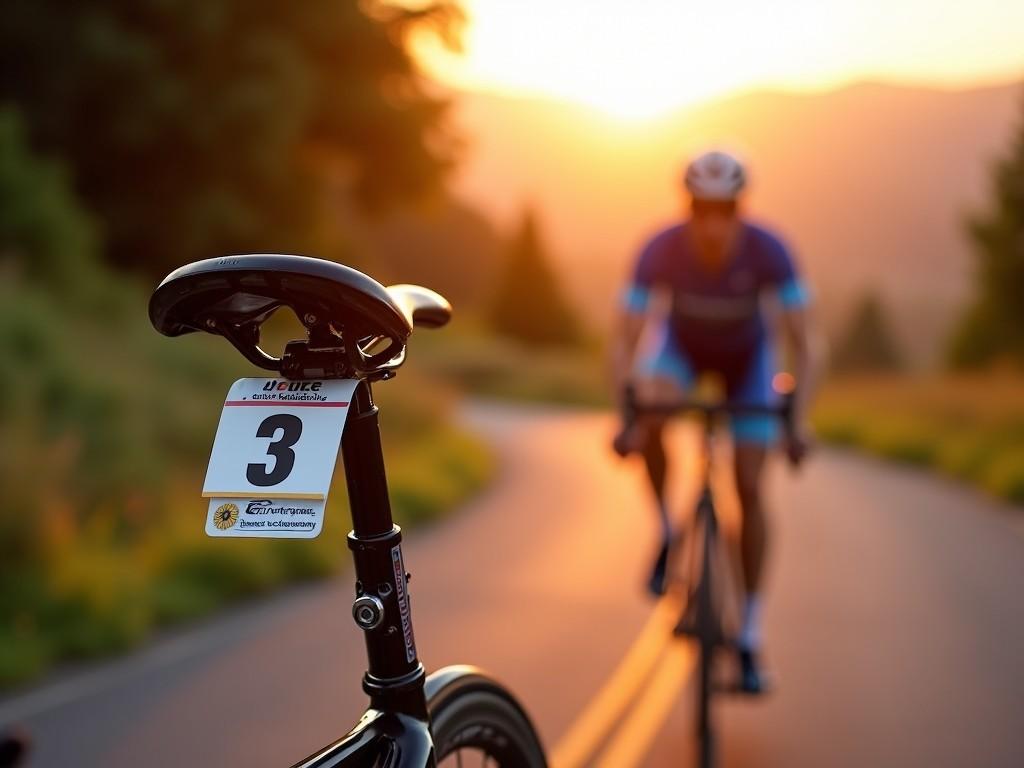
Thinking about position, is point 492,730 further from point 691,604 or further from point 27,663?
point 27,663

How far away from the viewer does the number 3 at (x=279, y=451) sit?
1.69 meters

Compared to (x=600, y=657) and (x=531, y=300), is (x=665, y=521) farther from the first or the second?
(x=531, y=300)

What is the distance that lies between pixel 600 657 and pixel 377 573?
17.5 feet

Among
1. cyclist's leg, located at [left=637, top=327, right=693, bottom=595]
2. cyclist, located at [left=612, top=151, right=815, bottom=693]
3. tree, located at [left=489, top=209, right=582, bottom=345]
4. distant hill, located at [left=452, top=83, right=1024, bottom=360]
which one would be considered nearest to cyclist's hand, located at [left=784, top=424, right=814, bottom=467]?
cyclist, located at [left=612, top=151, right=815, bottom=693]

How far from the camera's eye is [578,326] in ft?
203

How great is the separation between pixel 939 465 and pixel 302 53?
13.0m

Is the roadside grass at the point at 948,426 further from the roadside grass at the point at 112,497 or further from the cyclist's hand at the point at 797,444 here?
the cyclist's hand at the point at 797,444

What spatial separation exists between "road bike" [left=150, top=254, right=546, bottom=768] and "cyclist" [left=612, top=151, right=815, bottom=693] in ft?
10.9

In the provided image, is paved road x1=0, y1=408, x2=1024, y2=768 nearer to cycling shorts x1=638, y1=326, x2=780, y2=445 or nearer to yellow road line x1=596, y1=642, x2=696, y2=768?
yellow road line x1=596, y1=642, x2=696, y2=768

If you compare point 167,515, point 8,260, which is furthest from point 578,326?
point 167,515

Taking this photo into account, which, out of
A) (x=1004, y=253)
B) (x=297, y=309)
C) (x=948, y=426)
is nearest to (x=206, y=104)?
(x=948, y=426)

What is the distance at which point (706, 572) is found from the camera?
5148 mm

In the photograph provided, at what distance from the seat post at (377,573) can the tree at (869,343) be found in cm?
6321

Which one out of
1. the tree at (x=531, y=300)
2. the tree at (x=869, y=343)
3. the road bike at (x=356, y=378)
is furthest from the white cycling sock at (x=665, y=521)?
the tree at (x=869, y=343)
